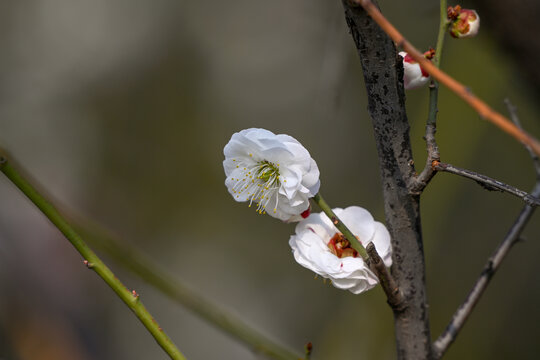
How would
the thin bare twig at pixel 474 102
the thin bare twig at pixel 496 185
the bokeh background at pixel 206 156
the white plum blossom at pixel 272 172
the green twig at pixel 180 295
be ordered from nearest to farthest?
the thin bare twig at pixel 474 102 → the thin bare twig at pixel 496 185 → the white plum blossom at pixel 272 172 → the green twig at pixel 180 295 → the bokeh background at pixel 206 156

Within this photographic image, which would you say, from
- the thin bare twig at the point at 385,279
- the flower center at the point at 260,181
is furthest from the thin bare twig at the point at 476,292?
the flower center at the point at 260,181

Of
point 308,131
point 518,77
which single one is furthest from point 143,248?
point 518,77

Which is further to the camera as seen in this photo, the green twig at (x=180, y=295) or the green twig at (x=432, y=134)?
the green twig at (x=180, y=295)

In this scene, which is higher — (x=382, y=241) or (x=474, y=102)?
(x=474, y=102)

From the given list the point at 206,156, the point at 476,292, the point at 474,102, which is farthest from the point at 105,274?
the point at 206,156

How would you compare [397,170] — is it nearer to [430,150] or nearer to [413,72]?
[430,150]

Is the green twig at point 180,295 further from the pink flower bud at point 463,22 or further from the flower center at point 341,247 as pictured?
the pink flower bud at point 463,22
